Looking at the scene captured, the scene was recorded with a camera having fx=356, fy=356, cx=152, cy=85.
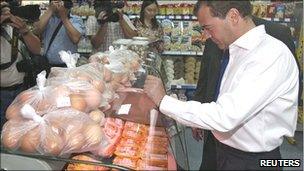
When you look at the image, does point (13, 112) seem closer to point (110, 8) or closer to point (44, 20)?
point (44, 20)

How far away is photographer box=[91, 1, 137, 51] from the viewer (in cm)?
209

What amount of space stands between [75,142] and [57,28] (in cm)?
124

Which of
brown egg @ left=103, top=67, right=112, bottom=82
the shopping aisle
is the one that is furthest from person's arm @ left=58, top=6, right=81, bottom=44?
the shopping aisle

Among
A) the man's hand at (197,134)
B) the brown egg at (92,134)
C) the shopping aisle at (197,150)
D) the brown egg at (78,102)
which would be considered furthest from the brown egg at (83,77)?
the man's hand at (197,134)

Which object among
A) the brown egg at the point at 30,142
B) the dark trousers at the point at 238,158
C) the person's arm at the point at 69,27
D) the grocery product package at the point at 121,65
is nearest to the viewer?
the brown egg at the point at 30,142

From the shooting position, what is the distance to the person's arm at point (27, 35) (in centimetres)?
146

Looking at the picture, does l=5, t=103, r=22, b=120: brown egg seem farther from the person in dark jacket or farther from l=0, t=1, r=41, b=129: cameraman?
the person in dark jacket

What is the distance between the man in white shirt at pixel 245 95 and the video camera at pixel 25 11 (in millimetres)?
619

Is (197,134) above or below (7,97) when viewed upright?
below

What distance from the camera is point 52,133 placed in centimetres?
83

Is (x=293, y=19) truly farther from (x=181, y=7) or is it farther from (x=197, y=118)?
(x=197, y=118)

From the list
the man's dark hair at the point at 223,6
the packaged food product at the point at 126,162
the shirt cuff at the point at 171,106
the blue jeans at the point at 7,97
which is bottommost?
the packaged food product at the point at 126,162

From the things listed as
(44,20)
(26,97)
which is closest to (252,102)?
(26,97)

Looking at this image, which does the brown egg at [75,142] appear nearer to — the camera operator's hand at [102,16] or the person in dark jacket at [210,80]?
the person in dark jacket at [210,80]
